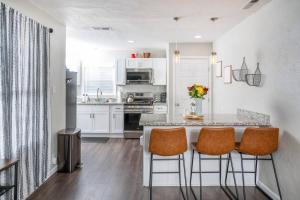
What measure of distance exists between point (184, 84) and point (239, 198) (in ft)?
11.2

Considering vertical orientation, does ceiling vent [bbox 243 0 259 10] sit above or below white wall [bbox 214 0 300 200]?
above

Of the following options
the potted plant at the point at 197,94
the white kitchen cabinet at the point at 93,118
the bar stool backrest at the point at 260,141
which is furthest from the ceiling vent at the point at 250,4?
the white kitchen cabinet at the point at 93,118

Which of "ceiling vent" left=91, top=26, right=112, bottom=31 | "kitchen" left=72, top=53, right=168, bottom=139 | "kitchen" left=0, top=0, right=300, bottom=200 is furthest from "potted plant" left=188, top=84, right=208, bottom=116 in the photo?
"kitchen" left=72, top=53, right=168, bottom=139

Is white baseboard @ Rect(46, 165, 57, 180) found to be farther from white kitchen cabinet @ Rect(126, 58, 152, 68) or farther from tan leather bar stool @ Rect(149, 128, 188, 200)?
white kitchen cabinet @ Rect(126, 58, 152, 68)

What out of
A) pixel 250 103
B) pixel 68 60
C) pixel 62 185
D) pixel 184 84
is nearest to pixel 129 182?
pixel 62 185

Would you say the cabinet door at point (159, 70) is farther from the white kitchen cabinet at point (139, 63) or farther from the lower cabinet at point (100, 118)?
the lower cabinet at point (100, 118)

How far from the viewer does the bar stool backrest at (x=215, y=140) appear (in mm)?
2904

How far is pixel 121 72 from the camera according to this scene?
22.2ft

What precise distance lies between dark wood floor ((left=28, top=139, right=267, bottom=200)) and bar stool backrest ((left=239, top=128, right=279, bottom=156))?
67 centimetres

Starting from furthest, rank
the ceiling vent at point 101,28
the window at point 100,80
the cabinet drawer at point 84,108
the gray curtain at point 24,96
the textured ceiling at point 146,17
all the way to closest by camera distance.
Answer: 1. the window at point 100,80
2. the cabinet drawer at point 84,108
3. the ceiling vent at point 101,28
4. the textured ceiling at point 146,17
5. the gray curtain at point 24,96

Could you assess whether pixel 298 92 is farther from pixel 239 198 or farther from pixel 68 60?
pixel 68 60

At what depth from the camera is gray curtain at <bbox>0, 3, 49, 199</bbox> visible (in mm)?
2557

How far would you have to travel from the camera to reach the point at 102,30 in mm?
4766

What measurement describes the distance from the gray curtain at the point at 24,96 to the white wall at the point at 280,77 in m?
3.02
